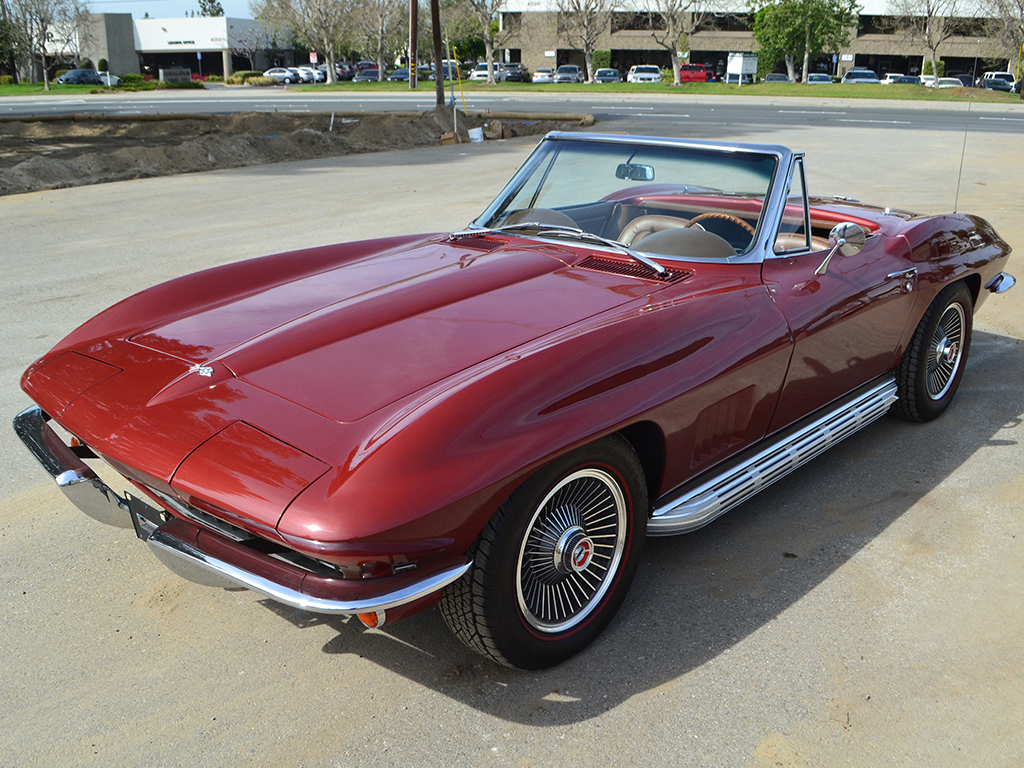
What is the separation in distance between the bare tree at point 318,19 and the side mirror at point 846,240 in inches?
2402

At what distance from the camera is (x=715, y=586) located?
3.05m

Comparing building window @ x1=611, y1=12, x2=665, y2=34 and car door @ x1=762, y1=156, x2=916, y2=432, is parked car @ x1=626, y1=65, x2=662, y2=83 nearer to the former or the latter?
building window @ x1=611, y1=12, x2=665, y2=34

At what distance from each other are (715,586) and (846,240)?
5.06 ft

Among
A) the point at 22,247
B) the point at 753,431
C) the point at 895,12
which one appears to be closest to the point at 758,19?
the point at 895,12

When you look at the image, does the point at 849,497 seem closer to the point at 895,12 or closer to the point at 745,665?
the point at 745,665

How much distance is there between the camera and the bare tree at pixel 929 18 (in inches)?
2112

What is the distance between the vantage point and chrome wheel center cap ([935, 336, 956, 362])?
4415 mm

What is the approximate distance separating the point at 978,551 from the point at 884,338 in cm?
106

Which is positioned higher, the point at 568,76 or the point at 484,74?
the point at 484,74

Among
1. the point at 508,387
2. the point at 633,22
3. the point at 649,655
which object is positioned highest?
the point at 633,22

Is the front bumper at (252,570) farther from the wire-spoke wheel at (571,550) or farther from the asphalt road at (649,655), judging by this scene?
the asphalt road at (649,655)

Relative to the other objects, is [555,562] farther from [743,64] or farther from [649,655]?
[743,64]

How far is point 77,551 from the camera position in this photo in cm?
324

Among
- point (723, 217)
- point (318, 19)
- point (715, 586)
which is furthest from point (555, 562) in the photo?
point (318, 19)
